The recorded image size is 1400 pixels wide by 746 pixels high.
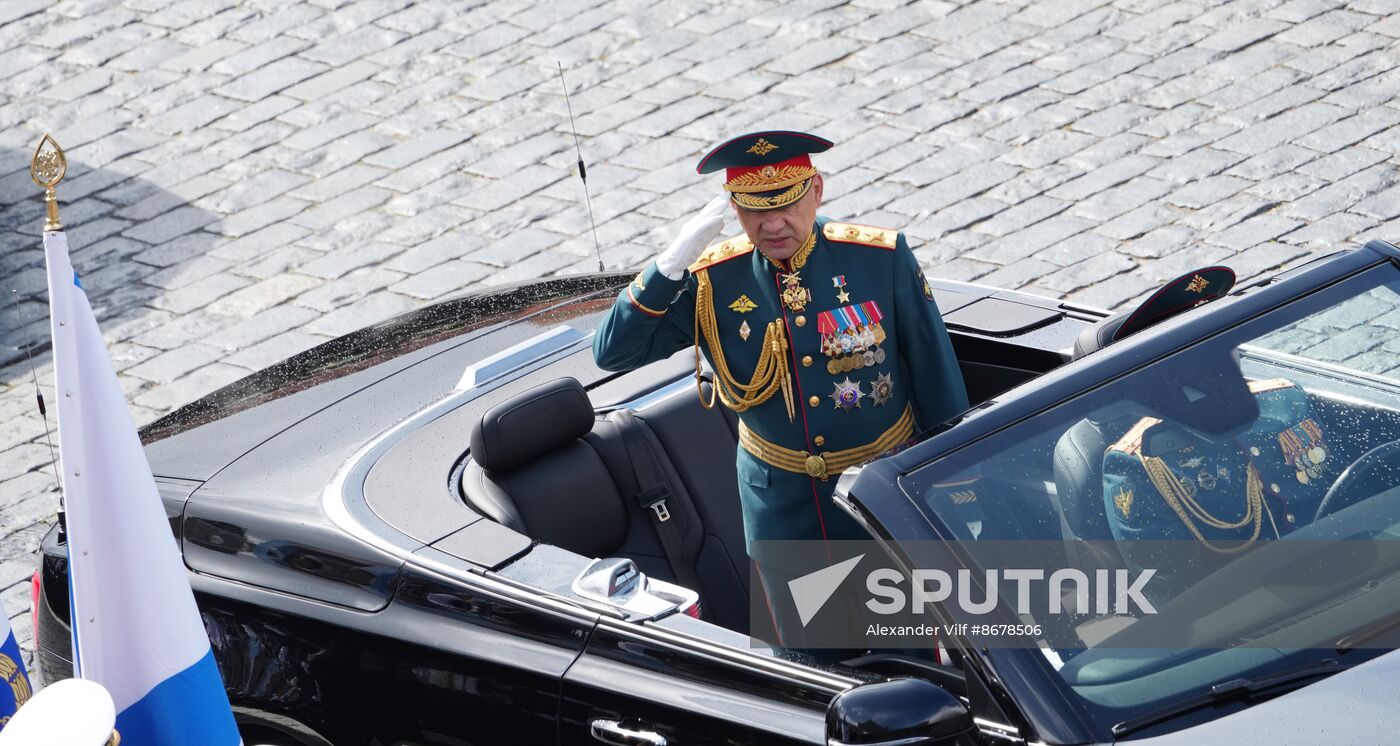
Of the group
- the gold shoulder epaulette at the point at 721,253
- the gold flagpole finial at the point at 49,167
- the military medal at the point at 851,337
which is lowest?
the military medal at the point at 851,337

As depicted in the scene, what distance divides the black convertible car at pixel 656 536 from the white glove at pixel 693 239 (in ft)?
1.57

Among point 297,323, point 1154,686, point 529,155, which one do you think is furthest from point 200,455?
point 529,155

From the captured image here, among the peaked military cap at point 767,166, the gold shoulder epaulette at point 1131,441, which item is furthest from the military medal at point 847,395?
the gold shoulder epaulette at point 1131,441

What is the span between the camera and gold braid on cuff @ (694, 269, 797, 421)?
393 cm

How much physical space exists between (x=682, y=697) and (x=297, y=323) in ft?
15.5

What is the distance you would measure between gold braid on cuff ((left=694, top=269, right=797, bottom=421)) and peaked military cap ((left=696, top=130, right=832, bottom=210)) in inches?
10.7

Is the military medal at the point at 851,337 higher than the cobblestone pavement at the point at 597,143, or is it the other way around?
the military medal at the point at 851,337

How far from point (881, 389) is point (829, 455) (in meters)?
0.20

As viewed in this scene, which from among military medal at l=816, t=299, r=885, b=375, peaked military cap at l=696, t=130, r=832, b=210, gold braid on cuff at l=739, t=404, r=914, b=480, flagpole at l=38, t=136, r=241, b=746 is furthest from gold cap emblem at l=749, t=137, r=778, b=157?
flagpole at l=38, t=136, r=241, b=746

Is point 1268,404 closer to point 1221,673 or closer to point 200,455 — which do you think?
point 1221,673

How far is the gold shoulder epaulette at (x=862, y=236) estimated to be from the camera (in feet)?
13.0

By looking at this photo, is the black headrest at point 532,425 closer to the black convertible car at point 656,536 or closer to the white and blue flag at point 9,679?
the black convertible car at point 656,536

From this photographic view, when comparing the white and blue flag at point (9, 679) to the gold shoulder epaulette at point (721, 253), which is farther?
the gold shoulder epaulette at point (721, 253)

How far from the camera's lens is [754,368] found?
13.1ft
